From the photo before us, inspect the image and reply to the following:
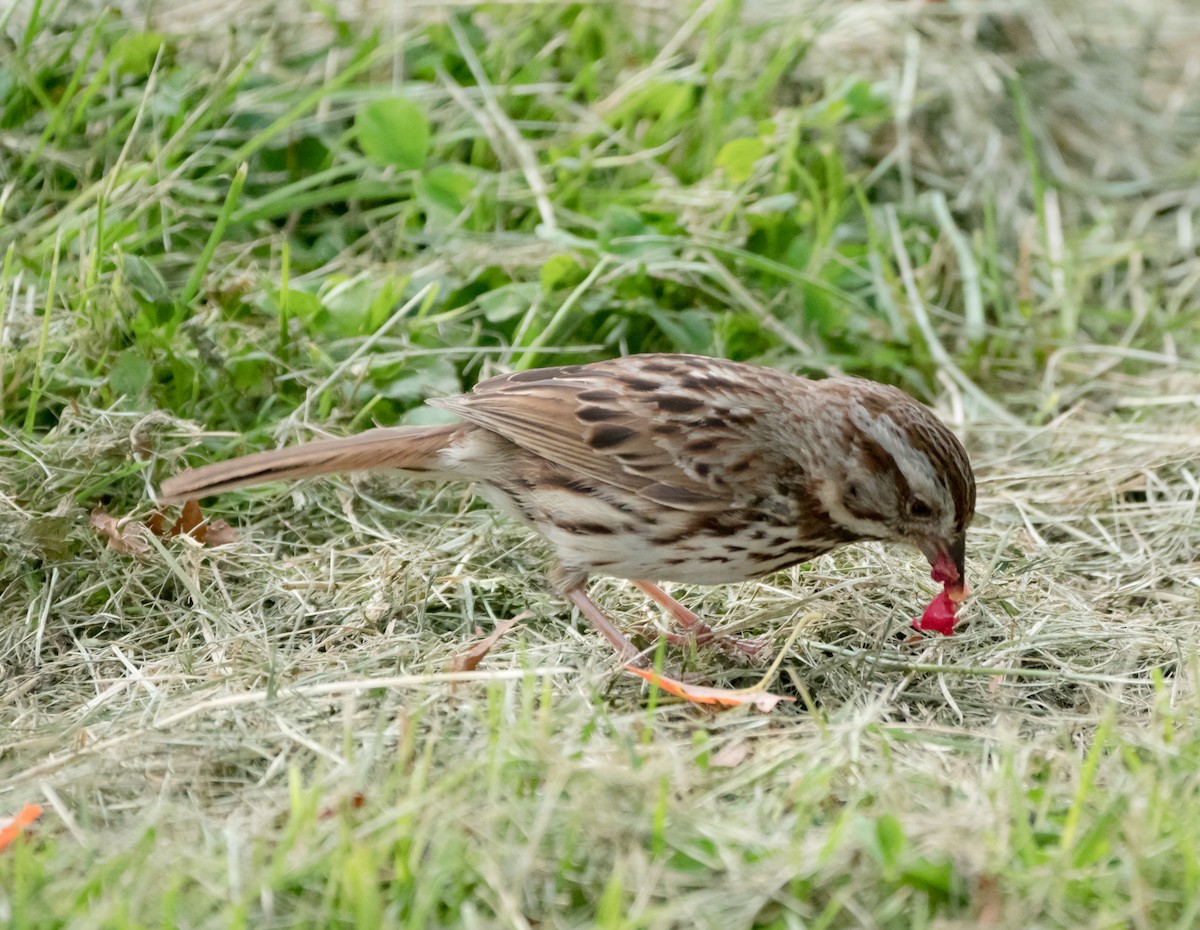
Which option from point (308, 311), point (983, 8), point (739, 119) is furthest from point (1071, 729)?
point (983, 8)

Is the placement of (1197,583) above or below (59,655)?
below

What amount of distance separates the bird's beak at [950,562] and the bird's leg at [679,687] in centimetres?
65

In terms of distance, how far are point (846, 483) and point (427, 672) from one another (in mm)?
1330

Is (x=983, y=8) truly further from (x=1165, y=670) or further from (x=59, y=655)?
(x=59, y=655)

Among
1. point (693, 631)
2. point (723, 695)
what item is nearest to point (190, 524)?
point (693, 631)

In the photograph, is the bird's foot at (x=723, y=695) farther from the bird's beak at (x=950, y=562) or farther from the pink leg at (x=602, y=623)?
the bird's beak at (x=950, y=562)

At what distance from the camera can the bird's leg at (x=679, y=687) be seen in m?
3.92

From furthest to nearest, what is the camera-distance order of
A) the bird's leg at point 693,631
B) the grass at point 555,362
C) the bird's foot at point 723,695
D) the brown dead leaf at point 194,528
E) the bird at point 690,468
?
the brown dead leaf at point 194,528, the bird's leg at point 693,631, the bird at point 690,468, the bird's foot at point 723,695, the grass at point 555,362

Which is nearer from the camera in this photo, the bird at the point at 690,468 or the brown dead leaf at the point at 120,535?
the bird at the point at 690,468

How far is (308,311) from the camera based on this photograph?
549cm

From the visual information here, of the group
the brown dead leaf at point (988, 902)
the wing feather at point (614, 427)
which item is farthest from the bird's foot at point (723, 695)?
the brown dead leaf at point (988, 902)

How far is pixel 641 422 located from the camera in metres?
4.44

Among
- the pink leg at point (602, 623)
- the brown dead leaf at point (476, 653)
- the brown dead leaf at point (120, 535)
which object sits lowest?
the pink leg at point (602, 623)

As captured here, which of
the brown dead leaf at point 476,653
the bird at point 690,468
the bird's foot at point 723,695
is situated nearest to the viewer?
the bird's foot at point 723,695
